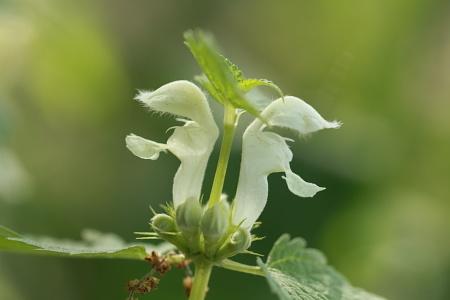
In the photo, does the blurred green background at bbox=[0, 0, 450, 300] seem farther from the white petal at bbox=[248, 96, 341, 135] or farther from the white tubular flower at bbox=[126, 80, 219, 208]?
the white petal at bbox=[248, 96, 341, 135]

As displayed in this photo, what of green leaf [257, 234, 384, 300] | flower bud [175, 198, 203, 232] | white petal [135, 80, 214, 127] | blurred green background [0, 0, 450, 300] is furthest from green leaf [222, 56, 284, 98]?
blurred green background [0, 0, 450, 300]

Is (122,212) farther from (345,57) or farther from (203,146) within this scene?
(203,146)

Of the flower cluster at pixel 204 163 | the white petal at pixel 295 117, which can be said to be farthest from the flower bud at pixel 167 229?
the white petal at pixel 295 117

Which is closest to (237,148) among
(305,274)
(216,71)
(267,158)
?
(305,274)

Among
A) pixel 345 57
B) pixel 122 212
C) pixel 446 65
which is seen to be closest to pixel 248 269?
pixel 122 212

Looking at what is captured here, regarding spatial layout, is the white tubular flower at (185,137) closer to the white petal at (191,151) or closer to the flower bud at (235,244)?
the white petal at (191,151)

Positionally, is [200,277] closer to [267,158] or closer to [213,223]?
[213,223]

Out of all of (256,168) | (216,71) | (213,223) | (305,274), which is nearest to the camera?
(216,71)
